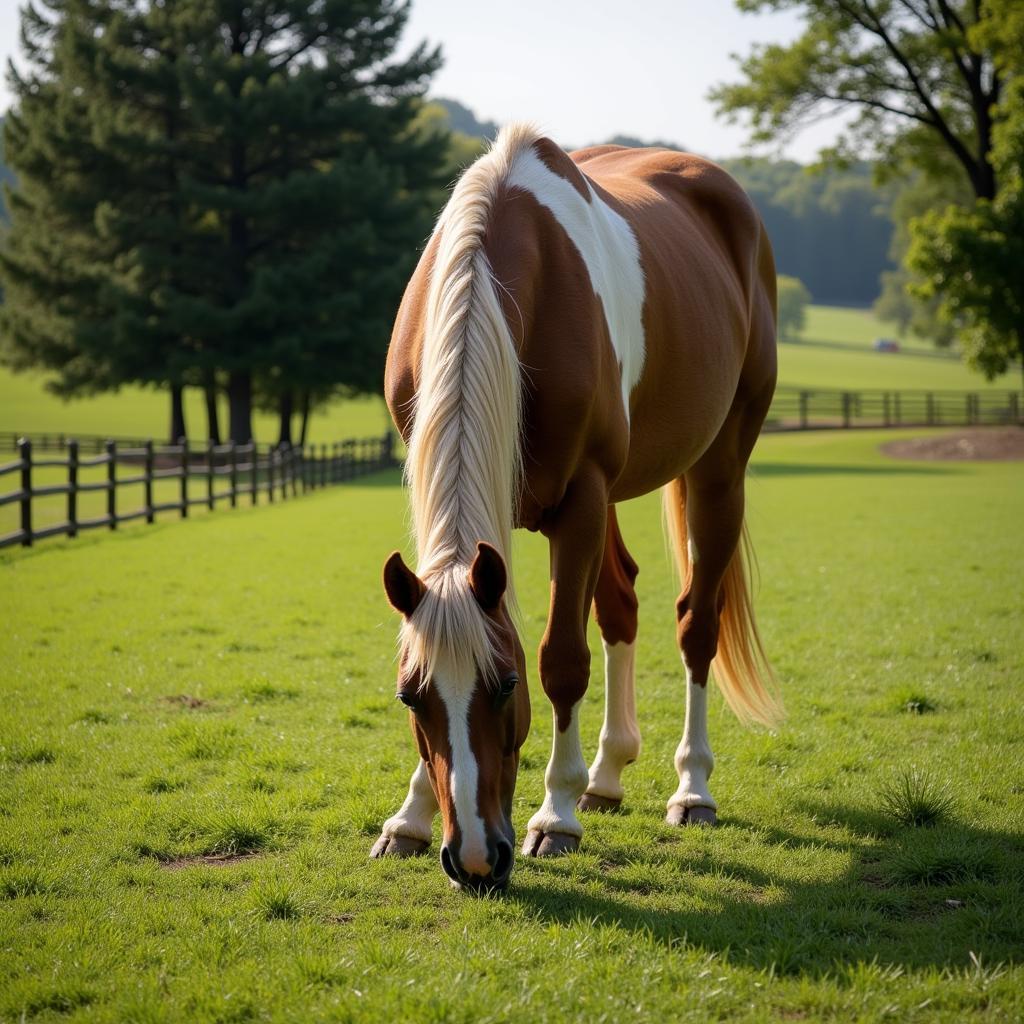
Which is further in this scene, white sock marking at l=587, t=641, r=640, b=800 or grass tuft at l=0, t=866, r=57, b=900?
white sock marking at l=587, t=641, r=640, b=800

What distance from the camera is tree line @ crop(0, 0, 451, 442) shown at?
28.7m

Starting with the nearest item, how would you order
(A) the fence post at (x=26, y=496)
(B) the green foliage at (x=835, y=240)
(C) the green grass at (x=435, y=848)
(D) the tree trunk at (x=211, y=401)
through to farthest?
(C) the green grass at (x=435, y=848)
(A) the fence post at (x=26, y=496)
(D) the tree trunk at (x=211, y=401)
(B) the green foliage at (x=835, y=240)

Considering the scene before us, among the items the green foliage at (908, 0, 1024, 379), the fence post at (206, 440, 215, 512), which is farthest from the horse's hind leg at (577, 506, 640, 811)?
the green foliage at (908, 0, 1024, 379)

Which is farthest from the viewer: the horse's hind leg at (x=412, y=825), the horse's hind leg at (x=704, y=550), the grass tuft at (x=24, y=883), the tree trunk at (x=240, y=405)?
the tree trunk at (x=240, y=405)

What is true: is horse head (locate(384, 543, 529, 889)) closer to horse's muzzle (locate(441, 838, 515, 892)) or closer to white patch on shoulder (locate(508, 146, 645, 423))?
horse's muzzle (locate(441, 838, 515, 892))

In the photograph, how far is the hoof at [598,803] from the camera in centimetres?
419

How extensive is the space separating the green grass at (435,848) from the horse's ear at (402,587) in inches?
35.0

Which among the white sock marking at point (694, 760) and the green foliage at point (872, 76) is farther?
the green foliage at point (872, 76)

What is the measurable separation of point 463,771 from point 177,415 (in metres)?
34.3

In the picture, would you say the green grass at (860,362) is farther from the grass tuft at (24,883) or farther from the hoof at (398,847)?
the grass tuft at (24,883)

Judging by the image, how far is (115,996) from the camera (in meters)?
2.66

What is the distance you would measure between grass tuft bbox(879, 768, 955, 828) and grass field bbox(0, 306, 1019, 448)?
2866 cm

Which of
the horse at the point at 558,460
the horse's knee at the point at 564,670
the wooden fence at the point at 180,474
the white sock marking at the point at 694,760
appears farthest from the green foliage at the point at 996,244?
the horse's knee at the point at 564,670

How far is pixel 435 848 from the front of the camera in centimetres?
372
